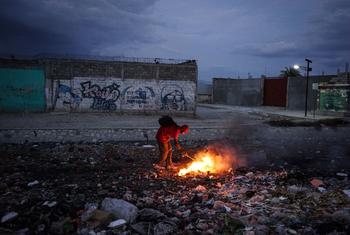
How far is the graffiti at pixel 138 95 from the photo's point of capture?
70.6 ft

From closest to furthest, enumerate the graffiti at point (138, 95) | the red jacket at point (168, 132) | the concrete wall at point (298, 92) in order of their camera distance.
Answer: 1. the red jacket at point (168, 132)
2. the graffiti at point (138, 95)
3. the concrete wall at point (298, 92)

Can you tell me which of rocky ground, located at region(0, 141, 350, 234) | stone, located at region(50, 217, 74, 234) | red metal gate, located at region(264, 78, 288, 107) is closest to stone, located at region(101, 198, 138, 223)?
rocky ground, located at region(0, 141, 350, 234)

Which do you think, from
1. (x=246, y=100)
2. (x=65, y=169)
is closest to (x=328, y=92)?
(x=246, y=100)

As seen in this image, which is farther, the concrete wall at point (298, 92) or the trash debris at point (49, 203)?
the concrete wall at point (298, 92)

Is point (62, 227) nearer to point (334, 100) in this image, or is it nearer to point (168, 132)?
point (168, 132)

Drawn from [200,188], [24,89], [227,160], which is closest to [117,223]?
[200,188]

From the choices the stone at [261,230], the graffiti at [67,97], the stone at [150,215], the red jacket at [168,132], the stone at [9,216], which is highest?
the graffiti at [67,97]

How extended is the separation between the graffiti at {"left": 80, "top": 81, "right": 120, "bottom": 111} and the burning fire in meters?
13.2

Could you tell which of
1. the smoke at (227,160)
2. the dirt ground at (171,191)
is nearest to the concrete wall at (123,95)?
Result: the dirt ground at (171,191)

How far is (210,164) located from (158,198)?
8.72 feet

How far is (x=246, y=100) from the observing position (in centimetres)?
3797

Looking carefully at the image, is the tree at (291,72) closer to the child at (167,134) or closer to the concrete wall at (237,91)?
the concrete wall at (237,91)

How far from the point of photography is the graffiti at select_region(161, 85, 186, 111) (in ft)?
71.5

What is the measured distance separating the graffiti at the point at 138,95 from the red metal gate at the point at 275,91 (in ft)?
54.0
